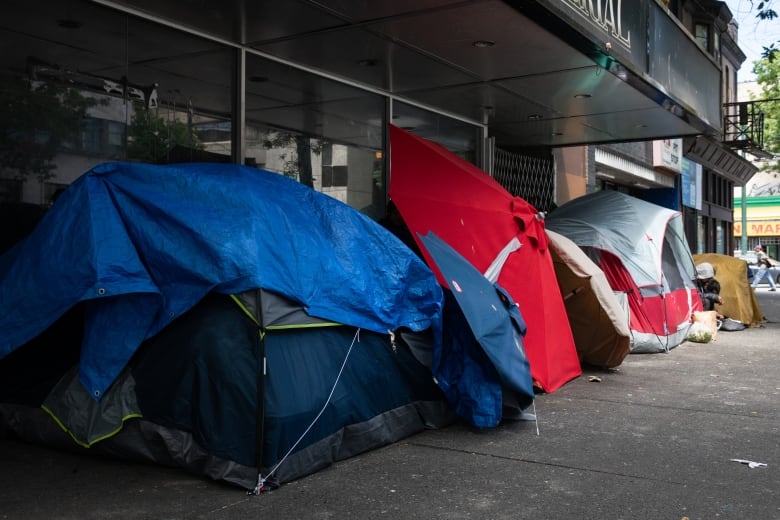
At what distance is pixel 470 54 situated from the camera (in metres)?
7.95

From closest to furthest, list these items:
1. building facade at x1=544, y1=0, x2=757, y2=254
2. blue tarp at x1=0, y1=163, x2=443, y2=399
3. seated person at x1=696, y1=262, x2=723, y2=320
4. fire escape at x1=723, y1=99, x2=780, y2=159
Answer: blue tarp at x1=0, y1=163, x2=443, y2=399 → seated person at x1=696, y1=262, x2=723, y2=320 → building facade at x1=544, y1=0, x2=757, y2=254 → fire escape at x1=723, y1=99, x2=780, y2=159

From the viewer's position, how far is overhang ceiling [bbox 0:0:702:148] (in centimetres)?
629

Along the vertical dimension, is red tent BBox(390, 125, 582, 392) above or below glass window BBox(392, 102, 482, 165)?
below

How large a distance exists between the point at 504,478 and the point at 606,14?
558 cm

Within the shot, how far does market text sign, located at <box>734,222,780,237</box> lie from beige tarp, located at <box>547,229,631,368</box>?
4765 cm

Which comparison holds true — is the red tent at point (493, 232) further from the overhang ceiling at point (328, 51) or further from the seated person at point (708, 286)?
the seated person at point (708, 286)

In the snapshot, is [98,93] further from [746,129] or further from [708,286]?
[746,129]

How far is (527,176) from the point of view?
13.6 metres

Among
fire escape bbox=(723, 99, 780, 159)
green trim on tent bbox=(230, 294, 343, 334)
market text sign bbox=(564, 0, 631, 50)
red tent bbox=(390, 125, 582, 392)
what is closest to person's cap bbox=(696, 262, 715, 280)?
market text sign bbox=(564, 0, 631, 50)

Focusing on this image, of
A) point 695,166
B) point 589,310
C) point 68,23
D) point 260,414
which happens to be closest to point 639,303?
point 589,310

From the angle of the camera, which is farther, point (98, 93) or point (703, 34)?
point (703, 34)

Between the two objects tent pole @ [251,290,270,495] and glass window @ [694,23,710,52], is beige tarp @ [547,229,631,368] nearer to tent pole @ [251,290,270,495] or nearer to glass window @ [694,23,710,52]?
tent pole @ [251,290,270,495]

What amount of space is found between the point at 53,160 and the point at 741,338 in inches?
393

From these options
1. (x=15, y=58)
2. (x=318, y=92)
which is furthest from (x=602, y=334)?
(x=15, y=58)
